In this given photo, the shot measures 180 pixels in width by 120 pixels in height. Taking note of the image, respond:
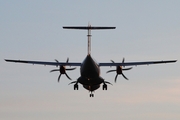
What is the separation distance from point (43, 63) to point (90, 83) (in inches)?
391

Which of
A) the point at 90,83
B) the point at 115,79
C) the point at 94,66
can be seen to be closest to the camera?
the point at 94,66

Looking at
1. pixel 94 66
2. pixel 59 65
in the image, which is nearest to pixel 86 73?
pixel 94 66

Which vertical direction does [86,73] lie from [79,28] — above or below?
below

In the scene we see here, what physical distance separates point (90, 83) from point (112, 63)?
21.8 ft

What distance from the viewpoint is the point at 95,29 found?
58.3m

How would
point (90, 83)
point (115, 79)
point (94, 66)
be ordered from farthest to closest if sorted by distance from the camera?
point (115, 79)
point (90, 83)
point (94, 66)

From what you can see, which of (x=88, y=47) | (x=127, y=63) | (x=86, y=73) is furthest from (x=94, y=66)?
(x=127, y=63)

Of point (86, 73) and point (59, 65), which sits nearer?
point (86, 73)

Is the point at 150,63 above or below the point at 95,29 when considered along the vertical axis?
below

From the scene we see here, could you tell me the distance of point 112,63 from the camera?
60.4 m

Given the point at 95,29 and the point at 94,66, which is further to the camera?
the point at 95,29

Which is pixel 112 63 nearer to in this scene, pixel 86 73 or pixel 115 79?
pixel 115 79

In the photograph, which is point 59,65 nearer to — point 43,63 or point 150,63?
point 43,63

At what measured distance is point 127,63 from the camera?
198 feet
